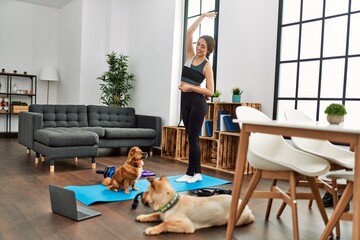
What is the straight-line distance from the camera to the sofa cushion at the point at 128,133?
507 centimetres

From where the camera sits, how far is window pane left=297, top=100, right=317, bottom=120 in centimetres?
392

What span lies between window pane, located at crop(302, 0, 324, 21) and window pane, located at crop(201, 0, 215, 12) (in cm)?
157

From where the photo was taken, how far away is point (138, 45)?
6.49 metres

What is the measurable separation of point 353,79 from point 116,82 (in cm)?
407

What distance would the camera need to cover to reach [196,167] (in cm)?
354

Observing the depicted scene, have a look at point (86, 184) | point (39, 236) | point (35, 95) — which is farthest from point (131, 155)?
point (35, 95)

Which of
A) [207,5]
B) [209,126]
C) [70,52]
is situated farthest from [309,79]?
[70,52]

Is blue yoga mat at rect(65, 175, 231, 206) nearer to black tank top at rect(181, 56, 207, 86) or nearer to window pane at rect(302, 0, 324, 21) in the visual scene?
black tank top at rect(181, 56, 207, 86)

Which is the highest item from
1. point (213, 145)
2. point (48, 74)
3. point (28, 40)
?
point (28, 40)

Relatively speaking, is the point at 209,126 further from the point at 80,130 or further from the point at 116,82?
the point at 116,82

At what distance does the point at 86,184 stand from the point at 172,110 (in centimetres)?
259

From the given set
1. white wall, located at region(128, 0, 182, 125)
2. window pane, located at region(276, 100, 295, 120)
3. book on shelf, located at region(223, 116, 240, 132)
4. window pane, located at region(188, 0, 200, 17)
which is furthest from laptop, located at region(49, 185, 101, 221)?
window pane, located at region(188, 0, 200, 17)

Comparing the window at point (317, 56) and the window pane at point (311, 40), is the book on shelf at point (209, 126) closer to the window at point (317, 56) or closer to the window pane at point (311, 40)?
the window at point (317, 56)

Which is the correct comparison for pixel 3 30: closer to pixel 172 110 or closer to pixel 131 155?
pixel 172 110
